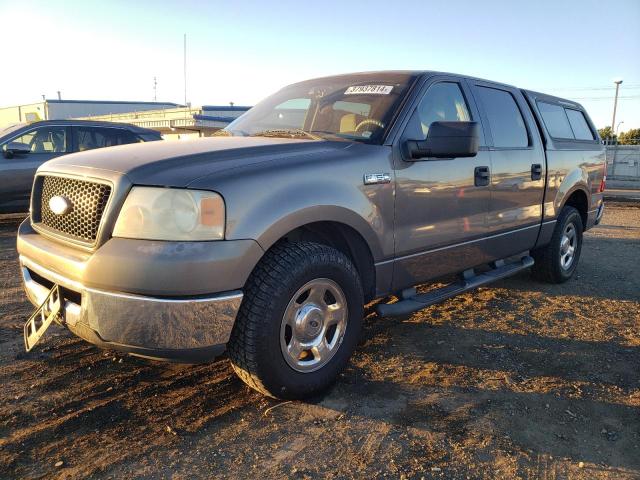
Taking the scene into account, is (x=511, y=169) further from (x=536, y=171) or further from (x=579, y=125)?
(x=579, y=125)

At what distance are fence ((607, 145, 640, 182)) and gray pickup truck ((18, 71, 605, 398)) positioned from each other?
88.1ft

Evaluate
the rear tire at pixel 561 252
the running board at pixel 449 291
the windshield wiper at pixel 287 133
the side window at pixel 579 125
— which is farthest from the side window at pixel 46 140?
the side window at pixel 579 125

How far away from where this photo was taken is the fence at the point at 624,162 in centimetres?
2650

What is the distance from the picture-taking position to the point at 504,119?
4383 mm

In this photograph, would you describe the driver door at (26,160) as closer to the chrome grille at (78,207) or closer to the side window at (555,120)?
the chrome grille at (78,207)

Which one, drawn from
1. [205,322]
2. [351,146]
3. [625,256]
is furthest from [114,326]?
[625,256]

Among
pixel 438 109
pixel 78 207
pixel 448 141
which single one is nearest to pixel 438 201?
pixel 448 141

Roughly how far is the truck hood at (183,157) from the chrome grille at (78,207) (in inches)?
3.1

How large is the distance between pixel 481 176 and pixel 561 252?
86.1 inches

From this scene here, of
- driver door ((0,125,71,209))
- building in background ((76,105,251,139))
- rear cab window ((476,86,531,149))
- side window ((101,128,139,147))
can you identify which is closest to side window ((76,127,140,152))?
side window ((101,128,139,147))

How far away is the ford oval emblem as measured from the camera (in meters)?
2.62

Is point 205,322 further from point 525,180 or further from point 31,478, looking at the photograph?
point 525,180

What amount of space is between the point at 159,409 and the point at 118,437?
292 millimetres

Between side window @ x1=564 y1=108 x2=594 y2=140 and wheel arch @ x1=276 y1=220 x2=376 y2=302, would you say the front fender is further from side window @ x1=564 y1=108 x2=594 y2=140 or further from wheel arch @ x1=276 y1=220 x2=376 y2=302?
side window @ x1=564 y1=108 x2=594 y2=140
